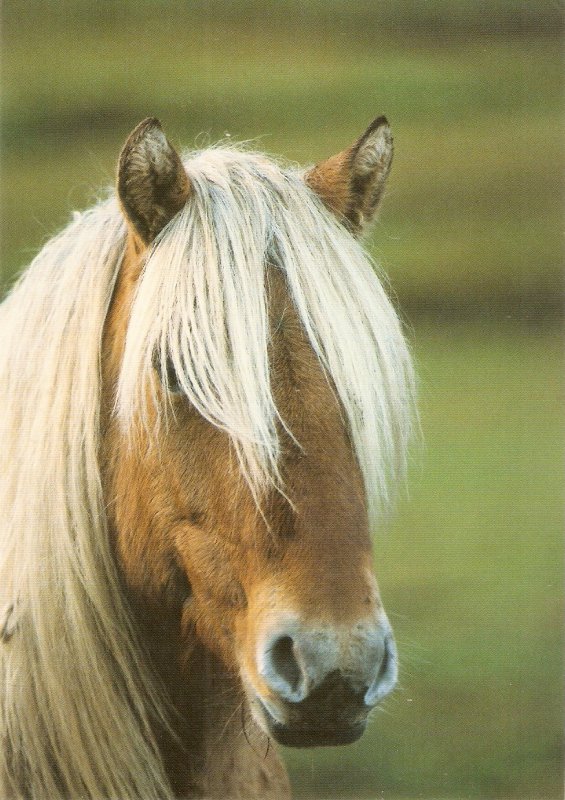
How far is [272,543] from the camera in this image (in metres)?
0.95

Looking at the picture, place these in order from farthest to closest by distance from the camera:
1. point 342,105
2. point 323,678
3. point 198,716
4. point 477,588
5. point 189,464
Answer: point 477,588, point 342,105, point 198,716, point 189,464, point 323,678

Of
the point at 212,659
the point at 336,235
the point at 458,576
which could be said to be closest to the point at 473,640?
the point at 458,576

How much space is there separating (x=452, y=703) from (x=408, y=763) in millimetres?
341

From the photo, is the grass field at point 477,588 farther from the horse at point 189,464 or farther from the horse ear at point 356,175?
the horse ear at point 356,175

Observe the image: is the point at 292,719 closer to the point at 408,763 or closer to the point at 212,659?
the point at 212,659

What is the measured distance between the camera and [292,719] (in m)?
0.91

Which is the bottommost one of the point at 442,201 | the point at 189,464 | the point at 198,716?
the point at 198,716

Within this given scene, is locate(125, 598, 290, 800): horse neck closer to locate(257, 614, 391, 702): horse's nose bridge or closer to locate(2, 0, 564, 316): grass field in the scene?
locate(257, 614, 391, 702): horse's nose bridge

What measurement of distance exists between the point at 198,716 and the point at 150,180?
0.74 meters

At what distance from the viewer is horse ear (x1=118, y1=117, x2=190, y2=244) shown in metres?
1.02

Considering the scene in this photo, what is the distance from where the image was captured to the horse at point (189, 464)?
0.97 metres

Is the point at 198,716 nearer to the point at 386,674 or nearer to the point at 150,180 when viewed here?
the point at 386,674

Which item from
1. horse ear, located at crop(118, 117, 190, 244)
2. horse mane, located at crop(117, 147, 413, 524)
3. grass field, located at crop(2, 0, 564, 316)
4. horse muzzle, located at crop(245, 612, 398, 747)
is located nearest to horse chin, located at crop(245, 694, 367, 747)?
horse muzzle, located at crop(245, 612, 398, 747)

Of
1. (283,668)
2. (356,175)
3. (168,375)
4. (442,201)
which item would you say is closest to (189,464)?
(168,375)
